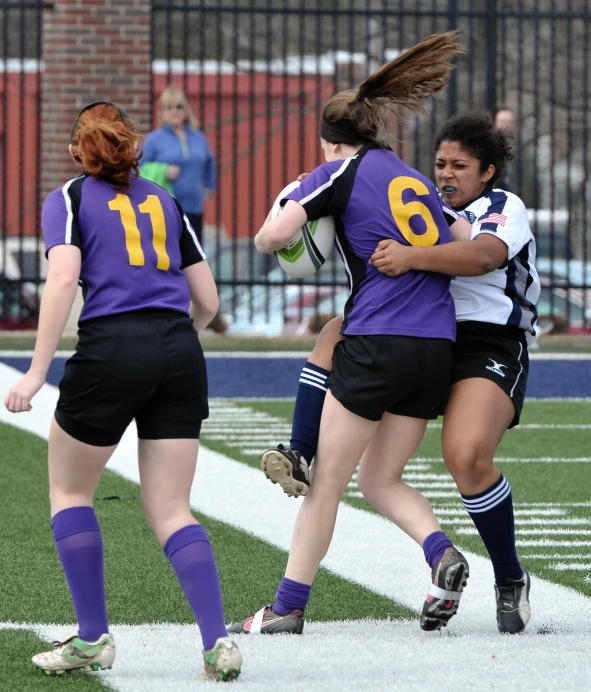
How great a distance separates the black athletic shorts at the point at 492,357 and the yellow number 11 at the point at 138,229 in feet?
3.87

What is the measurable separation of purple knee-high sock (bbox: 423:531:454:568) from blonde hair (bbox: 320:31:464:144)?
1.28m

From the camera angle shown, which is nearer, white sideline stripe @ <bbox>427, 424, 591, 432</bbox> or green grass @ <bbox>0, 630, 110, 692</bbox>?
green grass @ <bbox>0, 630, 110, 692</bbox>

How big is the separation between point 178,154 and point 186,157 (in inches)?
3.1

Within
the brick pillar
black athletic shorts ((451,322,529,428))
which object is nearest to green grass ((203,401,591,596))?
black athletic shorts ((451,322,529,428))

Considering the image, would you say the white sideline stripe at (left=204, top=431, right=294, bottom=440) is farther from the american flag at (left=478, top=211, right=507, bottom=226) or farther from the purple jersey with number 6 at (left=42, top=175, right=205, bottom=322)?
the purple jersey with number 6 at (left=42, top=175, right=205, bottom=322)

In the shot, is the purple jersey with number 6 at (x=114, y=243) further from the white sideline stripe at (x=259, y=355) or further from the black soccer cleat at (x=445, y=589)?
the white sideline stripe at (x=259, y=355)

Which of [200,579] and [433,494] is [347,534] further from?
[200,579]

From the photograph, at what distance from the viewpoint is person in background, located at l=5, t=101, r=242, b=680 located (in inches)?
167

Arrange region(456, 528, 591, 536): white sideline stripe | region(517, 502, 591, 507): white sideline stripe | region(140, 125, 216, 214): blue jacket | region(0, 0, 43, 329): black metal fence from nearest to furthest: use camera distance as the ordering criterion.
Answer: region(456, 528, 591, 536): white sideline stripe < region(517, 502, 591, 507): white sideline stripe < region(140, 125, 216, 214): blue jacket < region(0, 0, 43, 329): black metal fence

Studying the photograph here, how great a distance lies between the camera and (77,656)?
4.29 meters

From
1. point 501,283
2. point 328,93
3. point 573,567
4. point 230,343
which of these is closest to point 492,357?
point 501,283

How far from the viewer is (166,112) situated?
539 inches

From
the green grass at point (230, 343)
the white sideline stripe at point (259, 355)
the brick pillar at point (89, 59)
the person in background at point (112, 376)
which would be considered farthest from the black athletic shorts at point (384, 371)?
Result: the brick pillar at point (89, 59)

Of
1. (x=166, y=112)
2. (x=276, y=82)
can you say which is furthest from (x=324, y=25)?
(x=166, y=112)
